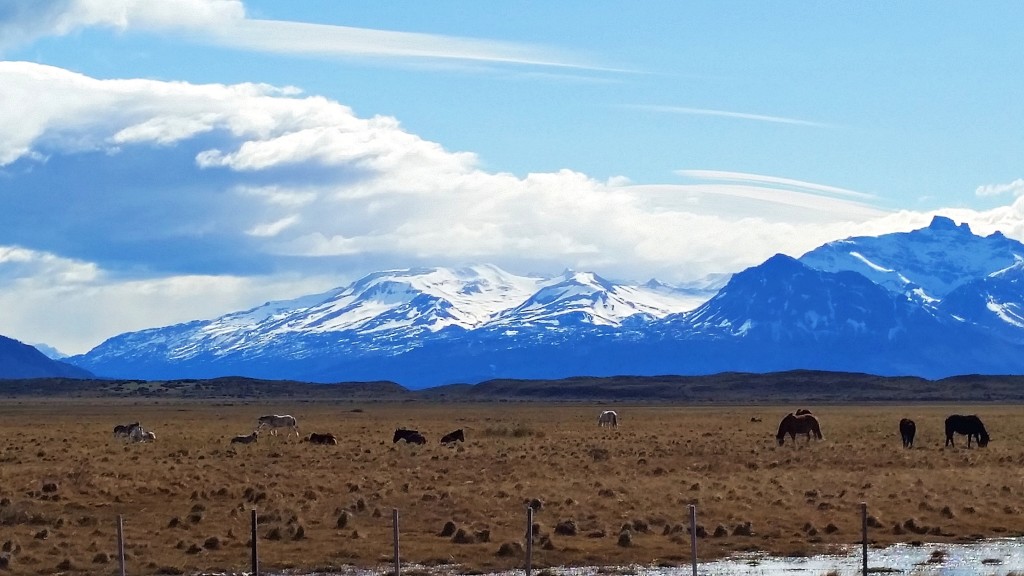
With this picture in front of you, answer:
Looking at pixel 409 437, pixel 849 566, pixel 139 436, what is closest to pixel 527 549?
pixel 849 566

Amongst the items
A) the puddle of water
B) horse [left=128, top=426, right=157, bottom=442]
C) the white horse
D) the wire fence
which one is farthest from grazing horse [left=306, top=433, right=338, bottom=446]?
the puddle of water

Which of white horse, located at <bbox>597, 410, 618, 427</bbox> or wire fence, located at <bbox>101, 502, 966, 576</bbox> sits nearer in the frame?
wire fence, located at <bbox>101, 502, 966, 576</bbox>

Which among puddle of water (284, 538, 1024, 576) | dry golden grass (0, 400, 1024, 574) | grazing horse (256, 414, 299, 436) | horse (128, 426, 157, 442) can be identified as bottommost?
puddle of water (284, 538, 1024, 576)

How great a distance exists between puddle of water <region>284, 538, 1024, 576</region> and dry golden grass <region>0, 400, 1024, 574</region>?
81 centimetres

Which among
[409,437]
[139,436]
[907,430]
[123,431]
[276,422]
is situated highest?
[276,422]

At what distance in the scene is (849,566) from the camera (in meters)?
24.0

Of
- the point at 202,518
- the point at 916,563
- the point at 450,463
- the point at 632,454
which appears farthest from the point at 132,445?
the point at 916,563

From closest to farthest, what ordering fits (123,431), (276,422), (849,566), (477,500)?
(849,566), (477,500), (123,431), (276,422)

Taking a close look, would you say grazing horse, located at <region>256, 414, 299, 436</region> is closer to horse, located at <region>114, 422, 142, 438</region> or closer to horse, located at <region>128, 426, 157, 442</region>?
horse, located at <region>114, 422, 142, 438</region>

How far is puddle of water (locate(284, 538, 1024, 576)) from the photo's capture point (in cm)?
2345

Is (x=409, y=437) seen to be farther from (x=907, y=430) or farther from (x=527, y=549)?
(x=527, y=549)

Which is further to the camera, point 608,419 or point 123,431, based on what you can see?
point 608,419

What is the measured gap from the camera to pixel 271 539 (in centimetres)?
Result: 2758

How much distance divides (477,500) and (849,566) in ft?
37.7
